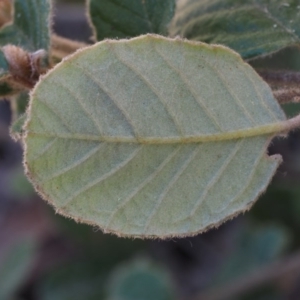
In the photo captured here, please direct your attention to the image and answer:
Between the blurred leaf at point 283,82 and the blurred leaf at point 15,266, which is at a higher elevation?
the blurred leaf at point 283,82

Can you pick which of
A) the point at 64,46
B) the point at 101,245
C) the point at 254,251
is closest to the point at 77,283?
the point at 101,245

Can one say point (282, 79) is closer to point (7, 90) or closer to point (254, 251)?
point (7, 90)

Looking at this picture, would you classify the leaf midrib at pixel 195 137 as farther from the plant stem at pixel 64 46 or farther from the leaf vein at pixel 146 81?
the plant stem at pixel 64 46

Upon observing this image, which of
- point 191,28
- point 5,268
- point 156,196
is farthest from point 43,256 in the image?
point 156,196

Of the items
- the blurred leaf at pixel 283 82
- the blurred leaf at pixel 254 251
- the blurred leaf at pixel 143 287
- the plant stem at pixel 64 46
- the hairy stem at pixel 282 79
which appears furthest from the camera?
the blurred leaf at pixel 254 251

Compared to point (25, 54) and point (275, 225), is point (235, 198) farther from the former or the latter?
point (275, 225)

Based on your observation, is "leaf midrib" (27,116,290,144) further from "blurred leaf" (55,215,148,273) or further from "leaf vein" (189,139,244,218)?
"blurred leaf" (55,215,148,273)

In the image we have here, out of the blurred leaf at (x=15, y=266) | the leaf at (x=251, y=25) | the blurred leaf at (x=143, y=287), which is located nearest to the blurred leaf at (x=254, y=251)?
the blurred leaf at (x=143, y=287)

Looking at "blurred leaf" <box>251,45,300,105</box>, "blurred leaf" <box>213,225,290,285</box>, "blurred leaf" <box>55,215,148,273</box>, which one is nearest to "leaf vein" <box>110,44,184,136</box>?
"blurred leaf" <box>251,45,300,105</box>
